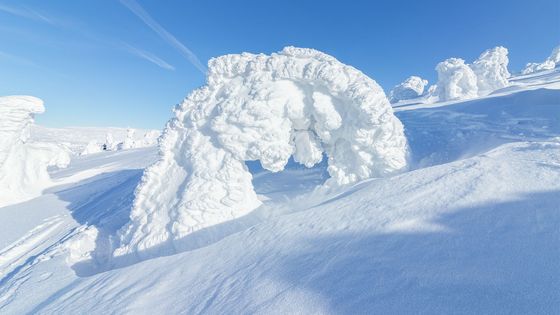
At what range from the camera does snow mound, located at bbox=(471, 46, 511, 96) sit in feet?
132

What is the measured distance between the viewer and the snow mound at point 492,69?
132 feet

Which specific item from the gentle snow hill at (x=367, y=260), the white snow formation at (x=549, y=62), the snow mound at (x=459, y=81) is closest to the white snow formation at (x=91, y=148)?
the gentle snow hill at (x=367, y=260)

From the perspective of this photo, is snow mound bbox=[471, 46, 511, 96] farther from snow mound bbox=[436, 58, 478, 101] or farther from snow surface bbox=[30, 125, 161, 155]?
snow surface bbox=[30, 125, 161, 155]

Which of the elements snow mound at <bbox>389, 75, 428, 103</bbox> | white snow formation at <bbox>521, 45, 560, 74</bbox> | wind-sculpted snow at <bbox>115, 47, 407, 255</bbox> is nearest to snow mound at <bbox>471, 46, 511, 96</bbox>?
snow mound at <bbox>389, 75, 428, 103</bbox>

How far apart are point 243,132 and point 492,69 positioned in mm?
45257

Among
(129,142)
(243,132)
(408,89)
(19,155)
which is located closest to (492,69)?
(408,89)

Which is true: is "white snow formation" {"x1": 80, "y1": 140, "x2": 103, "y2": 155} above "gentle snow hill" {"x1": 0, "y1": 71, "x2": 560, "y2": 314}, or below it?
above

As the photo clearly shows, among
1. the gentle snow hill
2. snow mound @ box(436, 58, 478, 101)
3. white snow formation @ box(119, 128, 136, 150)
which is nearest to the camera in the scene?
the gentle snow hill

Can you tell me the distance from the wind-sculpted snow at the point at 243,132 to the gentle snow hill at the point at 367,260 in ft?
2.42

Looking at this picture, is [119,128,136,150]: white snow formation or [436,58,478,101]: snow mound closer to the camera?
[436,58,478,101]: snow mound

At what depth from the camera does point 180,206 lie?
7914mm

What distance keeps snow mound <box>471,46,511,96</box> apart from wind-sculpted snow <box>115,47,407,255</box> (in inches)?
1550

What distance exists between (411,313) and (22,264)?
10.4 metres

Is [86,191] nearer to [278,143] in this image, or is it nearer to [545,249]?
[278,143]
